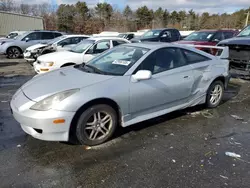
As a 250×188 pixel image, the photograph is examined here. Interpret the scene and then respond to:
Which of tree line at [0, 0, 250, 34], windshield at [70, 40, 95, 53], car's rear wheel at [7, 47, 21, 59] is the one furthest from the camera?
tree line at [0, 0, 250, 34]

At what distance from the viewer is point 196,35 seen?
10.7 m

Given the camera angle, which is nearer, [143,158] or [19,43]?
[143,158]

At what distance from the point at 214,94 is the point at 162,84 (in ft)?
5.89

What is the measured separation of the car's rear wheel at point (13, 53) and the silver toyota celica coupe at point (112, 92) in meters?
11.6

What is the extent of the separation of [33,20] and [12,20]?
351 centimetres

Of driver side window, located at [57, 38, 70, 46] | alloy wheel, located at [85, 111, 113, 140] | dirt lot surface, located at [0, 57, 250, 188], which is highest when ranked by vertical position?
driver side window, located at [57, 38, 70, 46]

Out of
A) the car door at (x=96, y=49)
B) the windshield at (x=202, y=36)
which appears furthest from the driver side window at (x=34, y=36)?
the windshield at (x=202, y=36)

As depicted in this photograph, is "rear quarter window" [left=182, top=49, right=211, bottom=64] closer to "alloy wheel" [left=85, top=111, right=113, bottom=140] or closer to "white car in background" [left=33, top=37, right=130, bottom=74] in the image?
"alloy wheel" [left=85, top=111, right=113, bottom=140]

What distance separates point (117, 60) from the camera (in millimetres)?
4125

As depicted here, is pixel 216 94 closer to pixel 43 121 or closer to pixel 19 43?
pixel 43 121

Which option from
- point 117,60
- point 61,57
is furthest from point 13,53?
point 117,60

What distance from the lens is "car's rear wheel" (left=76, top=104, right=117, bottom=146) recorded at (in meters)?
3.28

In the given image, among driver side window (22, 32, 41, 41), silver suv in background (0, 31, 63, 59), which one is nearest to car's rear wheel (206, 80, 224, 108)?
silver suv in background (0, 31, 63, 59)

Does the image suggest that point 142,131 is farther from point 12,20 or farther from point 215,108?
point 12,20
